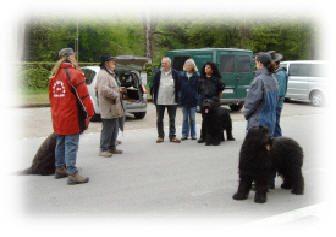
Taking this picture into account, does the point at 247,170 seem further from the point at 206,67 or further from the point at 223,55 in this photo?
the point at 223,55

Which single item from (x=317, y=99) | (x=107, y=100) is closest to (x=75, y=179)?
(x=107, y=100)

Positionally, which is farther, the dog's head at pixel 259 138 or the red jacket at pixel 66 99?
Answer: the red jacket at pixel 66 99

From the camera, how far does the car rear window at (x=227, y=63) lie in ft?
52.5

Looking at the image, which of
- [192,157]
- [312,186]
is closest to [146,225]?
[312,186]

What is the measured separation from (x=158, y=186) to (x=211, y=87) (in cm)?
402

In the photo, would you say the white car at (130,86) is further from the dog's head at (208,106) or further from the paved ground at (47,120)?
the dog's head at (208,106)

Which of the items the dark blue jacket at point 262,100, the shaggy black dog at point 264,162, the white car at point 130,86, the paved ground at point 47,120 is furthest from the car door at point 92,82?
the shaggy black dog at point 264,162

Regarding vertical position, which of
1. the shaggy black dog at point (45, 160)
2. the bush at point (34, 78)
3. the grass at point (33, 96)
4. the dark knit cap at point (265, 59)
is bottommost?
the grass at point (33, 96)

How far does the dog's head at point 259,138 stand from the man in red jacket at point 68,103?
2325 millimetres

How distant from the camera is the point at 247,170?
17.0ft

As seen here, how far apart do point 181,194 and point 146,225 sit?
1.19 metres

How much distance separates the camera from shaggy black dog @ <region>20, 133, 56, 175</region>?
660cm

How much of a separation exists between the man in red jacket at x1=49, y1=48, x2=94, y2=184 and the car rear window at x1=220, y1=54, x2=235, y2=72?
10.5 meters

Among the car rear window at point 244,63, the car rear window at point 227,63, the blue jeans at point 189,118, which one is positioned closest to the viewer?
the blue jeans at point 189,118
